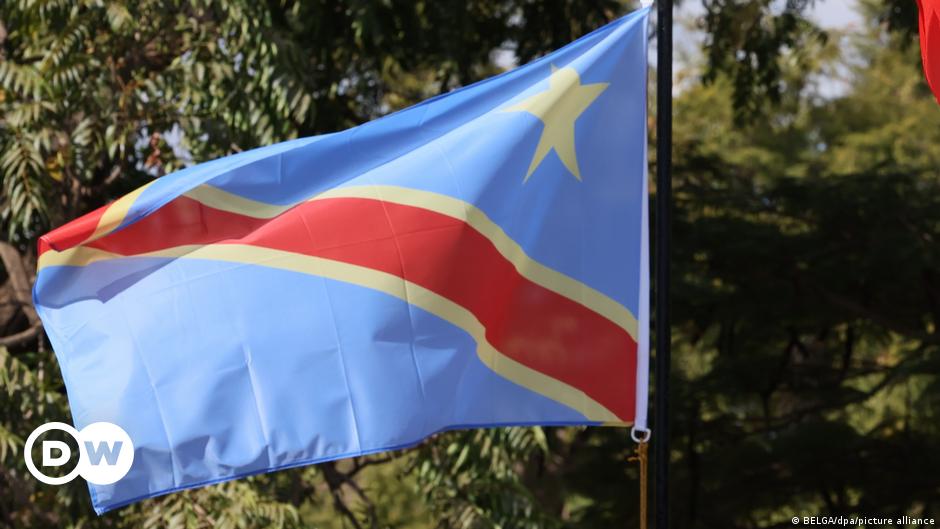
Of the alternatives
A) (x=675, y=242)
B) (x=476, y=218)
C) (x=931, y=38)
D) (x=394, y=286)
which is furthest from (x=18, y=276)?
(x=931, y=38)

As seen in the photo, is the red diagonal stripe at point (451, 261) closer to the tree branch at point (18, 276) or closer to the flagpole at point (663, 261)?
the flagpole at point (663, 261)

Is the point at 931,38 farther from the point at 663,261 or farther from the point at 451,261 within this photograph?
the point at 451,261

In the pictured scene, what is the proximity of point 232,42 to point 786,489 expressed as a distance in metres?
6.42

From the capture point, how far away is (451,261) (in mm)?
4523

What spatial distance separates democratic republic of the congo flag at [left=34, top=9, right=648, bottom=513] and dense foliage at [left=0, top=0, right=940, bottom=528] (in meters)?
0.90

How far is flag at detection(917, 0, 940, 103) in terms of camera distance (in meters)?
4.32

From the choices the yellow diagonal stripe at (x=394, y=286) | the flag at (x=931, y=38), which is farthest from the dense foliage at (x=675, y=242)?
the flag at (x=931, y=38)

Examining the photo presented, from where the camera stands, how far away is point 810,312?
35.8 ft

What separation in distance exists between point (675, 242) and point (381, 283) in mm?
6935

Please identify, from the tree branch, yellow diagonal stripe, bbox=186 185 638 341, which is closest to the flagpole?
yellow diagonal stripe, bbox=186 185 638 341

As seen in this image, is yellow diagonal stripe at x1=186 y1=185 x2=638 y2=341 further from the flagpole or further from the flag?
the flag

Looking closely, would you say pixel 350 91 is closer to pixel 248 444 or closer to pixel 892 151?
pixel 248 444

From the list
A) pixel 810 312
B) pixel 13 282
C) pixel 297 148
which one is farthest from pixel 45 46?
pixel 810 312

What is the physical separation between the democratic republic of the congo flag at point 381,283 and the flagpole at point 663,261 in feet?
0.84
